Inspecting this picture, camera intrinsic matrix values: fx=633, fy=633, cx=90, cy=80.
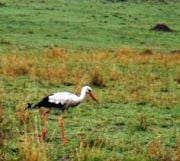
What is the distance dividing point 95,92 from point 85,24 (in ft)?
79.4

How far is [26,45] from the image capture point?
2945 centimetres

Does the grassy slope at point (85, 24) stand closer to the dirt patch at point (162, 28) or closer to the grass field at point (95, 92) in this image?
the grass field at point (95, 92)

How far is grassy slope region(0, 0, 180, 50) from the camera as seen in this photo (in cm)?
3262

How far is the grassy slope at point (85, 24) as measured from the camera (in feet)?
107

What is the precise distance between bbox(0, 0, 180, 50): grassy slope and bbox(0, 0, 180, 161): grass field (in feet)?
0.21

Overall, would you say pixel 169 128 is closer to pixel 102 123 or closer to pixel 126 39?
pixel 102 123

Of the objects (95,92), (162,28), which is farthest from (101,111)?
(162,28)

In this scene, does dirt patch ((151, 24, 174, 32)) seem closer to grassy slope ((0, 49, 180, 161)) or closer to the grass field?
the grass field

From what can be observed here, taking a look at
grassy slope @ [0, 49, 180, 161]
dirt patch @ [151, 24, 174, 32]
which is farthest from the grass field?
dirt patch @ [151, 24, 174, 32]

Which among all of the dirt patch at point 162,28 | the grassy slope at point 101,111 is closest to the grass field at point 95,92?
the grassy slope at point 101,111

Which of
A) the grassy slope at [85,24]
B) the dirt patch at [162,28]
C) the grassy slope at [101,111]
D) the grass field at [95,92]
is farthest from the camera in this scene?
the dirt patch at [162,28]

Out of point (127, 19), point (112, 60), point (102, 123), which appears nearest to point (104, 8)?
point (127, 19)

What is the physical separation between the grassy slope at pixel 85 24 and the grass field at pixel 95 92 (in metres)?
0.06

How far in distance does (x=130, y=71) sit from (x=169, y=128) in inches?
339
